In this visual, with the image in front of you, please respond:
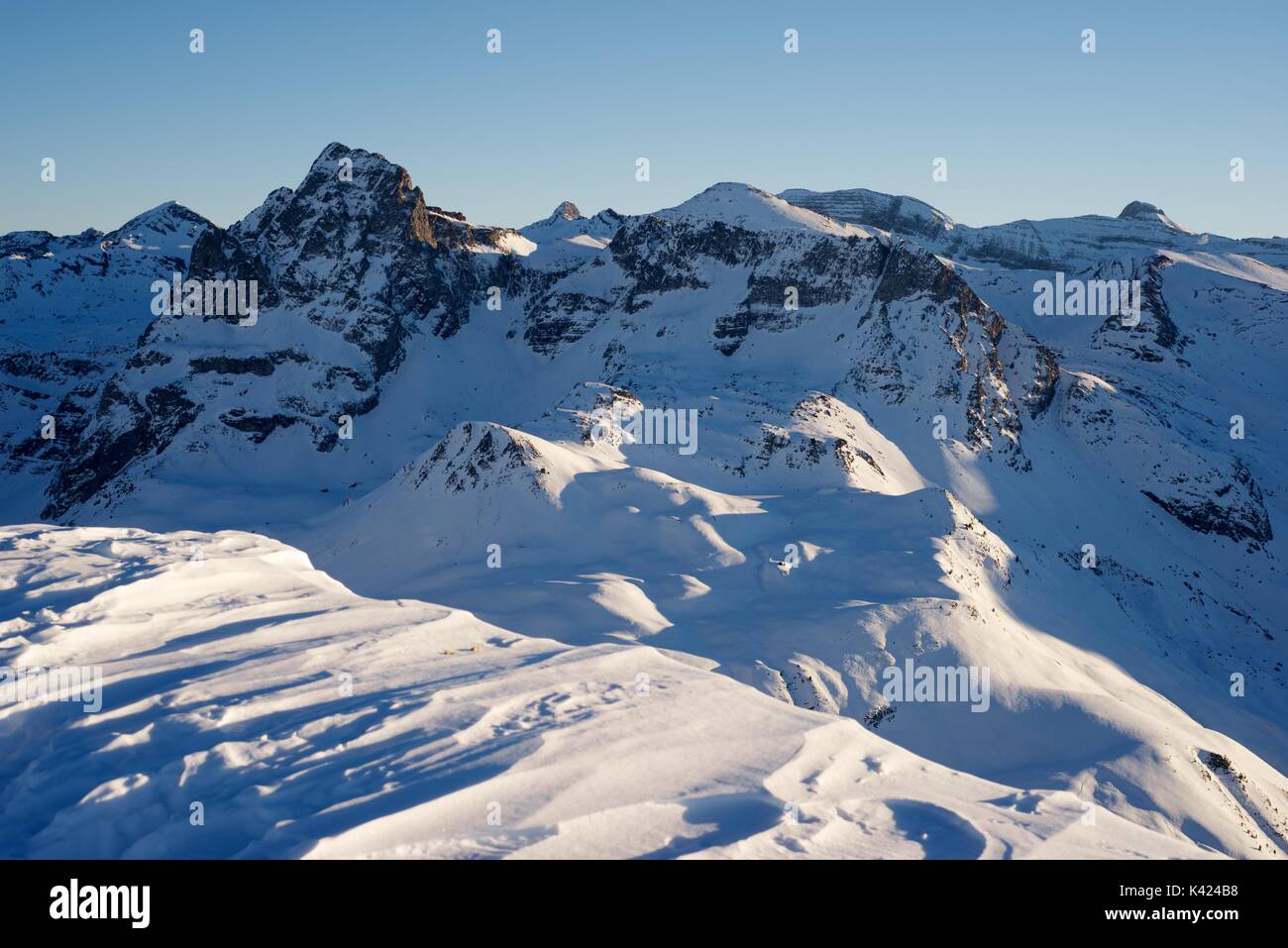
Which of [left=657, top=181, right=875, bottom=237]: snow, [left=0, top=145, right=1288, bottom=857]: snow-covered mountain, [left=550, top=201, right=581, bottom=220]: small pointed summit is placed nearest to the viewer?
[left=0, top=145, right=1288, bottom=857]: snow-covered mountain

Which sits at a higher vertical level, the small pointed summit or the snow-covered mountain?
the small pointed summit

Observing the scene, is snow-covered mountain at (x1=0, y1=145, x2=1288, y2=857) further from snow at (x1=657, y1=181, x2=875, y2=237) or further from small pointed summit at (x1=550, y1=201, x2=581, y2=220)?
small pointed summit at (x1=550, y1=201, x2=581, y2=220)

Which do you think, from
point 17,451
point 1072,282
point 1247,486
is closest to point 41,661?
point 1247,486

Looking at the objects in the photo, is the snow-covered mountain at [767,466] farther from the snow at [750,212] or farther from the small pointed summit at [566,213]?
the small pointed summit at [566,213]

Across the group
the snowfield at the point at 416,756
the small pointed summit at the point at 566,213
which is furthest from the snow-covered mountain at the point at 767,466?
the small pointed summit at the point at 566,213

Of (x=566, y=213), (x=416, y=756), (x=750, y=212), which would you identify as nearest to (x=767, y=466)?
(x=750, y=212)

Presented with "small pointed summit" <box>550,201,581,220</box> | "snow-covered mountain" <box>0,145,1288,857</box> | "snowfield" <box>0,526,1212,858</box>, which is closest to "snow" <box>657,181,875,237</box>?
"snow-covered mountain" <box>0,145,1288,857</box>

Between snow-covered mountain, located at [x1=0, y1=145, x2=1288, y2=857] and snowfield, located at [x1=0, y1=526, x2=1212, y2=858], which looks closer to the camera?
snowfield, located at [x1=0, y1=526, x2=1212, y2=858]
